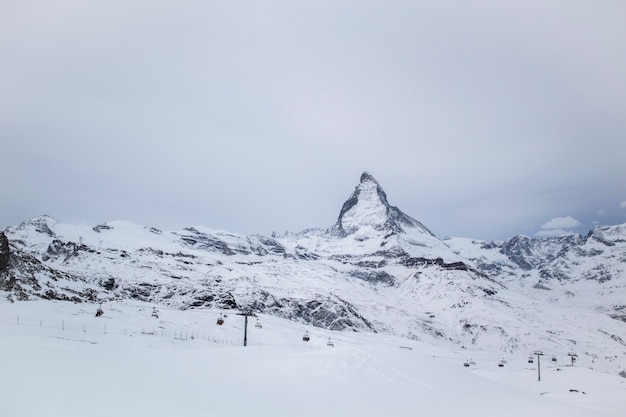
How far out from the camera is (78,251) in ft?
460

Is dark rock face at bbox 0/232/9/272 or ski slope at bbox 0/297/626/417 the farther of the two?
dark rock face at bbox 0/232/9/272

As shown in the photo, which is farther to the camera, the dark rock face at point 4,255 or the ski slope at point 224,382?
the dark rock face at point 4,255

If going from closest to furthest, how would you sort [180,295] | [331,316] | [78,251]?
[180,295]
[331,316]
[78,251]

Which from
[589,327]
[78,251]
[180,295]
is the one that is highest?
[78,251]

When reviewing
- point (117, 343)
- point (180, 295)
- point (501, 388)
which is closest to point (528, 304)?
point (180, 295)

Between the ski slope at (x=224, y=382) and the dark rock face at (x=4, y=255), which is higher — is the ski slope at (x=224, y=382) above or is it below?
below

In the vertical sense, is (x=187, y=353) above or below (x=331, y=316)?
above

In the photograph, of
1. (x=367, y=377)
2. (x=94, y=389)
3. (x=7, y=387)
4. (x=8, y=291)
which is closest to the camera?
(x=7, y=387)

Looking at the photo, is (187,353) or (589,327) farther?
(589,327)

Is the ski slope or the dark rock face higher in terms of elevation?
the dark rock face

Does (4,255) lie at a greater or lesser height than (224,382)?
greater

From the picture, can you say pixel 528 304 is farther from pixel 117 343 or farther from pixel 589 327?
pixel 117 343

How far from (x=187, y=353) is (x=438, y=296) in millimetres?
165575

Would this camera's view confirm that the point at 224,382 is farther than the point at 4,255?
No
